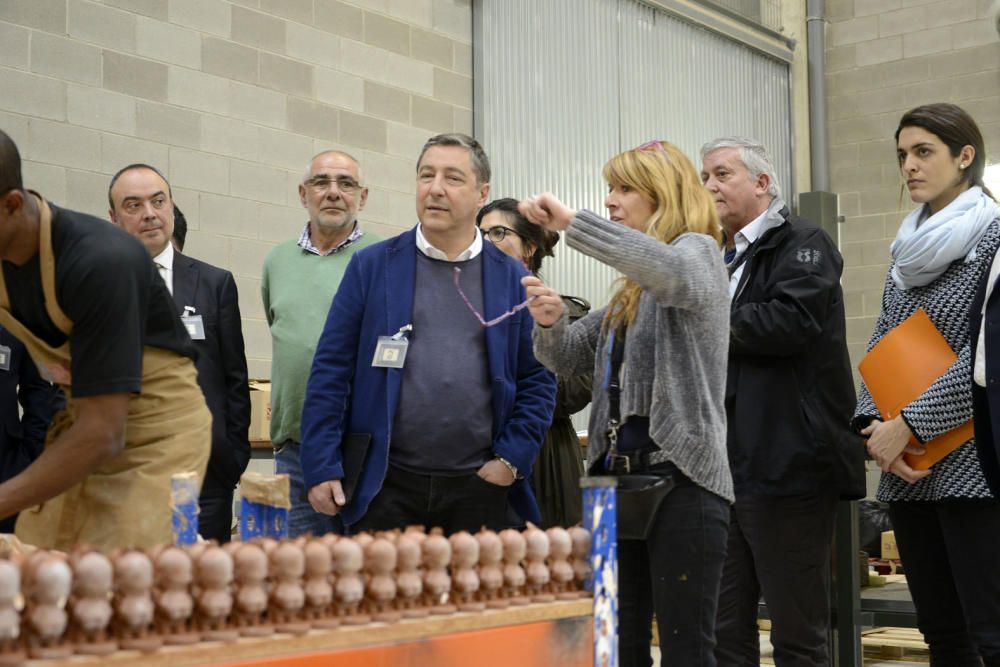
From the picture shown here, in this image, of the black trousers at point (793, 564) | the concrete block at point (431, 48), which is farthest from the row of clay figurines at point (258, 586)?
the concrete block at point (431, 48)

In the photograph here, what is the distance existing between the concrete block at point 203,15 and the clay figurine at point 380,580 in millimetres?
4121

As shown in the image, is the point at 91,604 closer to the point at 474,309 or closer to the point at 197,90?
the point at 474,309

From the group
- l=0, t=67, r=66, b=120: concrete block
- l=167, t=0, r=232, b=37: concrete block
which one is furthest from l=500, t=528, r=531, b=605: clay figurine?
l=167, t=0, r=232, b=37: concrete block

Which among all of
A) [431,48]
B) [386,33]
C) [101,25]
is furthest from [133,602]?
[431,48]

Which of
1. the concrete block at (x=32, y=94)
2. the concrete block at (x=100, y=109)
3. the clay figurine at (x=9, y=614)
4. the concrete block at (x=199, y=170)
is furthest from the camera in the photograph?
the concrete block at (x=199, y=170)

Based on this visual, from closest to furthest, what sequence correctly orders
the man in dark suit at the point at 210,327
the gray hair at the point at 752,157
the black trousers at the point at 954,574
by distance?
the black trousers at the point at 954,574 → the gray hair at the point at 752,157 → the man in dark suit at the point at 210,327

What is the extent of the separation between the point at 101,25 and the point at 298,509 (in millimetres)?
2759

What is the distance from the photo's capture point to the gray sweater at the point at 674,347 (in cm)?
212

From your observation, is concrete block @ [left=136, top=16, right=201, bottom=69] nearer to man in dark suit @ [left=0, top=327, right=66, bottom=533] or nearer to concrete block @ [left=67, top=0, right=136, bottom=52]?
concrete block @ [left=67, top=0, right=136, bottom=52]

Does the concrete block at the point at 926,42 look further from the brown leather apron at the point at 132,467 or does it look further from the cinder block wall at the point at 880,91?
the brown leather apron at the point at 132,467

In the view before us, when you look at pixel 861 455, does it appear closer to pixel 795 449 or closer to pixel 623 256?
pixel 795 449

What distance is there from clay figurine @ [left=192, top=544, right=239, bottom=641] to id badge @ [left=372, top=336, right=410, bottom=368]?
1.20 metres

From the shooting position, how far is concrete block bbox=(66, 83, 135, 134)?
482cm

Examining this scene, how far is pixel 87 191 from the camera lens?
4840mm
